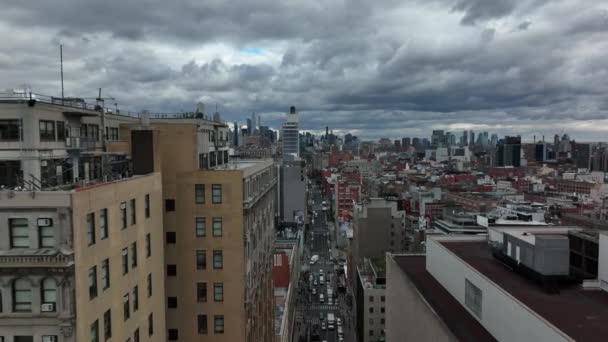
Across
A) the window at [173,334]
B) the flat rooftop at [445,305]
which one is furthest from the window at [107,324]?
the flat rooftop at [445,305]

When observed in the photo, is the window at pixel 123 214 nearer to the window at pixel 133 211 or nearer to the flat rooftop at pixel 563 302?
the window at pixel 133 211

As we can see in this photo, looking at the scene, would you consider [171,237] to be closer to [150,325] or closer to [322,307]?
[150,325]

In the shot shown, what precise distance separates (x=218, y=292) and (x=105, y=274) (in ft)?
49.4

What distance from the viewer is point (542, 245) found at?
3347 cm

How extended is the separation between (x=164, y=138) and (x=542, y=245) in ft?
94.2

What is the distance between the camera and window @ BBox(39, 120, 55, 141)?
26.9m

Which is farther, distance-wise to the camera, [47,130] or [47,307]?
[47,130]

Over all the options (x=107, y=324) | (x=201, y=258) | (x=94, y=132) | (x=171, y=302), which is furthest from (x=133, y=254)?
(x=171, y=302)

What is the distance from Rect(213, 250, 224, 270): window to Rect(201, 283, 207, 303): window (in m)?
1.75

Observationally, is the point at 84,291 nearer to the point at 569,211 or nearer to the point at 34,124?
the point at 34,124

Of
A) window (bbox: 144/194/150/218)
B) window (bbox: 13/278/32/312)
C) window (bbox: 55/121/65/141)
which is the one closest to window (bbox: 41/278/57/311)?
window (bbox: 13/278/32/312)

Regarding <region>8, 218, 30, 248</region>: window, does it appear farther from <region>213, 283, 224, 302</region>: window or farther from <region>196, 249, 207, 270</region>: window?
<region>213, 283, 224, 302</region>: window

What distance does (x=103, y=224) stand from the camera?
2392cm

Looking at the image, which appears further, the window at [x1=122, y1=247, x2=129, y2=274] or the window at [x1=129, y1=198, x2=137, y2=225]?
the window at [x1=129, y1=198, x2=137, y2=225]
